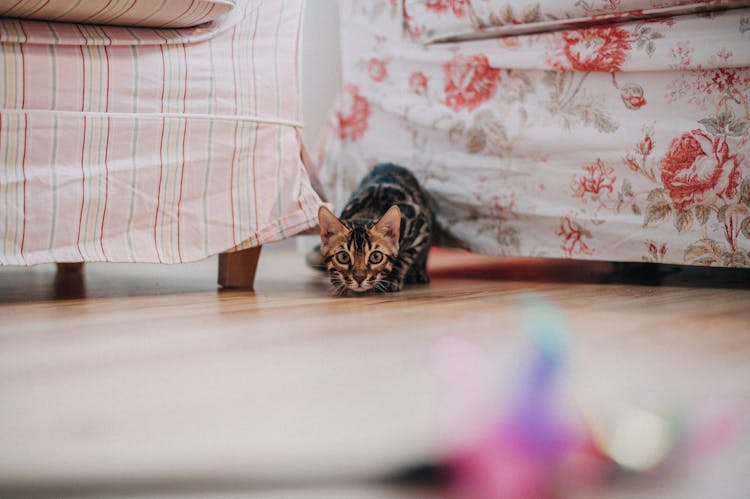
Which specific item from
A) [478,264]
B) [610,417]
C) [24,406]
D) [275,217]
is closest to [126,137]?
[275,217]

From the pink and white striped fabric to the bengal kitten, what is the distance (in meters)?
0.09

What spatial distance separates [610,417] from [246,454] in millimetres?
338

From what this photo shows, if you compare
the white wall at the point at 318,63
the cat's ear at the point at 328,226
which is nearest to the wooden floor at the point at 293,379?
the cat's ear at the point at 328,226

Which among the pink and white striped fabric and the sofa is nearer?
the pink and white striped fabric

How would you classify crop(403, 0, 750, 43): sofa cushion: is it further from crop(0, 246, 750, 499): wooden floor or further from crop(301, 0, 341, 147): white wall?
crop(301, 0, 341, 147): white wall

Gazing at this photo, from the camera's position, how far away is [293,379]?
820mm

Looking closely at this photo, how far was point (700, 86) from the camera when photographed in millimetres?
1495

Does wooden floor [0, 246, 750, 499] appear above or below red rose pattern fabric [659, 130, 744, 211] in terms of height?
below

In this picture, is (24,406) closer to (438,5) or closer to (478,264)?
(438,5)

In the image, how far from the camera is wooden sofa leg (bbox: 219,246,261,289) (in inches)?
65.2

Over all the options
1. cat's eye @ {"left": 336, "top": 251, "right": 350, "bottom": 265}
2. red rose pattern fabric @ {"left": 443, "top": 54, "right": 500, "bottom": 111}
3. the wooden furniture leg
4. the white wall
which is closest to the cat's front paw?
cat's eye @ {"left": 336, "top": 251, "right": 350, "bottom": 265}

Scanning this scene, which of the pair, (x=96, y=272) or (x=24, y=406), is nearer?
(x=24, y=406)

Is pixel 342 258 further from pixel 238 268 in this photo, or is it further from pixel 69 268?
pixel 69 268

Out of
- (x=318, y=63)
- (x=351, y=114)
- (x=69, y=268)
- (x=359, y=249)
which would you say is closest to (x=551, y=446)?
(x=359, y=249)
